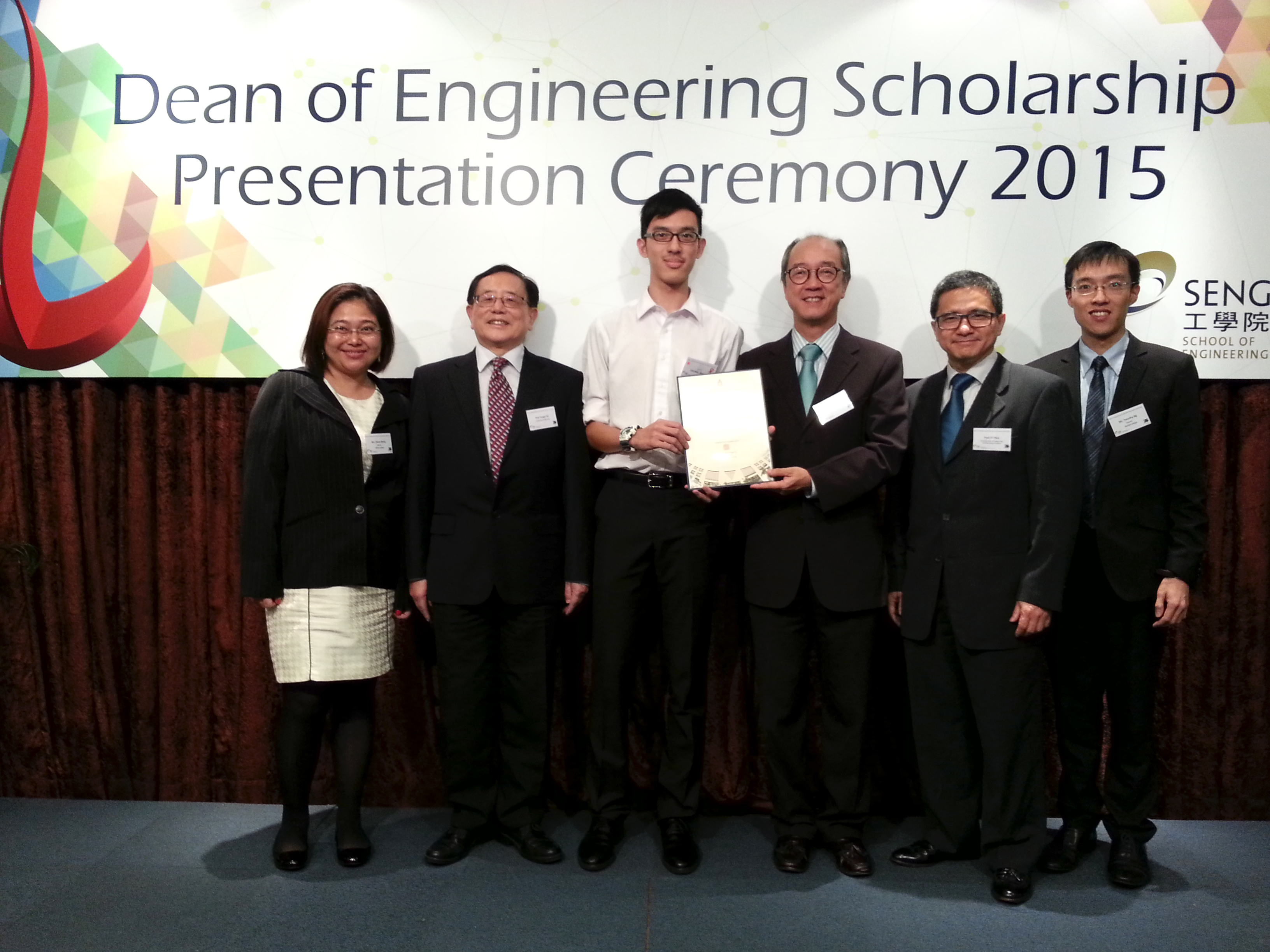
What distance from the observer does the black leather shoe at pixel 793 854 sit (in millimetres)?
2553

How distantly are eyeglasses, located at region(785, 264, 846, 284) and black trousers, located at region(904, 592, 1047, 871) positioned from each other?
0.94 meters

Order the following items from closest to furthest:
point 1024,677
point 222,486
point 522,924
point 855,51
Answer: point 522,924
point 1024,677
point 855,51
point 222,486

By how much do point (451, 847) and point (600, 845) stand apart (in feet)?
1.42

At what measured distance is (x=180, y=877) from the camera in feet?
8.31

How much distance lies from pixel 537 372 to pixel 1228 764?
104 inches

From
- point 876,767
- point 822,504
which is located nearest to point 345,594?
point 822,504

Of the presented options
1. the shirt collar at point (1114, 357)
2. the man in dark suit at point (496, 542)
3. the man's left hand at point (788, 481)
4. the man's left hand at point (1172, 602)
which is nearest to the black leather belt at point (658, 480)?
the man in dark suit at point (496, 542)

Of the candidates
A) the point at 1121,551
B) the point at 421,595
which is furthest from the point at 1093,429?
the point at 421,595

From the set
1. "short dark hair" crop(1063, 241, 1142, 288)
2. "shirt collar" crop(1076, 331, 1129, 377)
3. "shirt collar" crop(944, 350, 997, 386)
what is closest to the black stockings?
"shirt collar" crop(944, 350, 997, 386)

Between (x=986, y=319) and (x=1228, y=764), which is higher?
(x=986, y=319)

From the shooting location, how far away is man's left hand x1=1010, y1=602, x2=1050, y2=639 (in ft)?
7.73

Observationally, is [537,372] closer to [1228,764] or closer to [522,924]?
[522,924]

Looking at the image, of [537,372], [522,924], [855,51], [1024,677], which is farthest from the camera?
[855,51]

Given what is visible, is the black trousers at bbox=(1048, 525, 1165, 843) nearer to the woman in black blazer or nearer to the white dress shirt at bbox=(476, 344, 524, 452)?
the white dress shirt at bbox=(476, 344, 524, 452)
